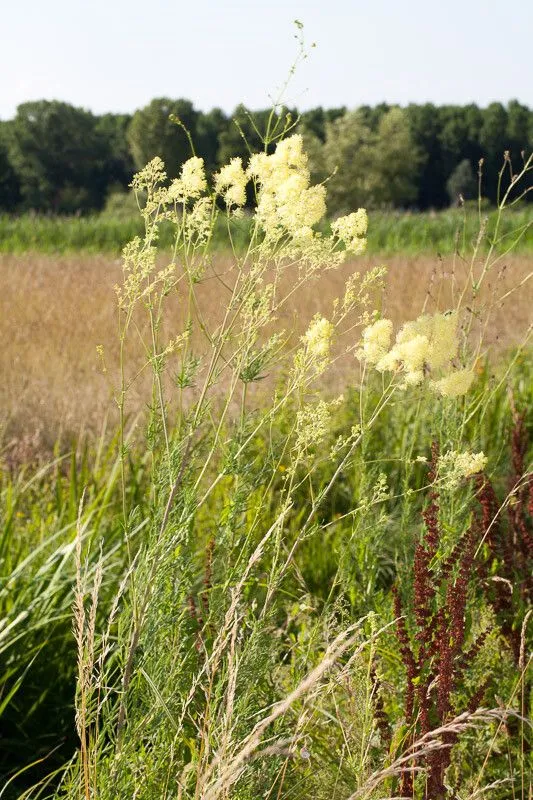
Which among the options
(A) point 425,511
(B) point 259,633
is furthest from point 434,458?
(B) point 259,633

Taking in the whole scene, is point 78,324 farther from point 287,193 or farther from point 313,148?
point 313,148

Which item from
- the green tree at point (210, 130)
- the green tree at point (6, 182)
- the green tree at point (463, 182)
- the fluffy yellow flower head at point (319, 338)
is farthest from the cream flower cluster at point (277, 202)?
the green tree at point (210, 130)

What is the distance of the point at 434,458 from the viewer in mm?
2439

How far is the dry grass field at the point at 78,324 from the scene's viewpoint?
18.6ft

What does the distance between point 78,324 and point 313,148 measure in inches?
1497

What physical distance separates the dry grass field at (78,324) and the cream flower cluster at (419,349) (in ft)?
1.94

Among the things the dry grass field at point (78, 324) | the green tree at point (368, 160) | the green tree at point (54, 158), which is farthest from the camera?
the green tree at point (54, 158)

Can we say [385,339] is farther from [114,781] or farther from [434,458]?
[114,781]

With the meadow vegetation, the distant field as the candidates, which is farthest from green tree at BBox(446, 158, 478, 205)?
the meadow vegetation

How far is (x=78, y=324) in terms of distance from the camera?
889 centimetres

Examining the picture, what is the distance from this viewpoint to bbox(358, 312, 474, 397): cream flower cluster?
6.20 feet

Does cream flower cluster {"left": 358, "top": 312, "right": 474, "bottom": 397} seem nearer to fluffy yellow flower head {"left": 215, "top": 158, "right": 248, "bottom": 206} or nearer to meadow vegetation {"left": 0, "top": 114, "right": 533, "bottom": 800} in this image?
meadow vegetation {"left": 0, "top": 114, "right": 533, "bottom": 800}

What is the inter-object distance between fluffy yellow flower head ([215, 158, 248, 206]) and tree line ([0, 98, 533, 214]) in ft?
136

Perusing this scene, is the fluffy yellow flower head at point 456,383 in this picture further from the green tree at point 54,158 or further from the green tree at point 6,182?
the green tree at point 6,182
